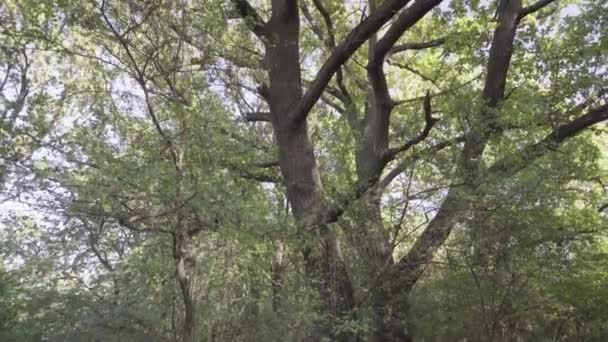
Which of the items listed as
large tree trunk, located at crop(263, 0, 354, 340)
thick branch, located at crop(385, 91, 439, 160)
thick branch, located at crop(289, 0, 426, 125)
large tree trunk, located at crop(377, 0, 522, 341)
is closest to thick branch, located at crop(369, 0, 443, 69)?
thick branch, located at crop(289, 0, 426, 125)

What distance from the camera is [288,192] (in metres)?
6.31

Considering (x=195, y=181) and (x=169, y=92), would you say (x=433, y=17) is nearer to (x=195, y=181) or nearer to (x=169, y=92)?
(x=169, y=92)

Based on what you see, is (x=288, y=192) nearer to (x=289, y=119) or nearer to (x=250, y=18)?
(x=289, y=119)

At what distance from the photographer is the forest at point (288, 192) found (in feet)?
15.5

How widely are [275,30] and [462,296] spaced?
13.3ft

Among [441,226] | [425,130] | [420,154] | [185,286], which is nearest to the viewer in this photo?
[185,286]

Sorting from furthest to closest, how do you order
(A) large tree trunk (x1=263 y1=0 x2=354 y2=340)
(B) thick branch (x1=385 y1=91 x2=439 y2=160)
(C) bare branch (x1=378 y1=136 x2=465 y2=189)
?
(A) large tree trunk (x1=263 y1=0 x2=354 y2=340), (B) thick branch (x1=385 y1=91 x2=439 y2=160), (C) bare branch (x1=378 y1=136 x2=465 y2=189)

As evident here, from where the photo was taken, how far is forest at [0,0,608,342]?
15.5ft

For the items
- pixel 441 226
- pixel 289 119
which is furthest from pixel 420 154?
pixel 289 119

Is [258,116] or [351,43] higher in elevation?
[258,116]

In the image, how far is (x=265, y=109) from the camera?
439 inches

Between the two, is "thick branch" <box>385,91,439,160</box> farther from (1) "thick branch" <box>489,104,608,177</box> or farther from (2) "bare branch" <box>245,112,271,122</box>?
(2) "bare branch" <box>245,112,271,122</box>

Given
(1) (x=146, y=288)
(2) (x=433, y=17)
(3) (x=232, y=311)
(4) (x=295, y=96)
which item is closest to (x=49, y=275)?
(1) (x=146, y=288)

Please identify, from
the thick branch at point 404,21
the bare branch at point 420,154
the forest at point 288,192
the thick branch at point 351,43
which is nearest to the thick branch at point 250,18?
the forest at point 288,192
